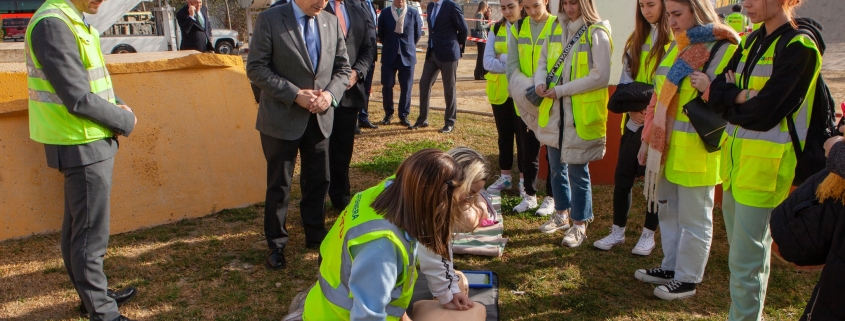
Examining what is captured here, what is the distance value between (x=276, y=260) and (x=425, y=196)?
2.15 meters

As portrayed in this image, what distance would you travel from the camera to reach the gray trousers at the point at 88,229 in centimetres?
309

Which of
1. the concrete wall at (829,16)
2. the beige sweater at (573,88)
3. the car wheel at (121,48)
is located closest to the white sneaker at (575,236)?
the beige sweater at (573,88)

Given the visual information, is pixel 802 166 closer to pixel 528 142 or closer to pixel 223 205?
pixel 528 142

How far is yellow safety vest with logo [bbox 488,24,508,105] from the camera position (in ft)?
18.2

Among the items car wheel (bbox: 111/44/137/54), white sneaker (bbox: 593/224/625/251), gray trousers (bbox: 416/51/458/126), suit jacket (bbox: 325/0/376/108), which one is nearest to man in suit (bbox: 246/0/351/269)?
suit jacket (bbox: 325/0/376/108)

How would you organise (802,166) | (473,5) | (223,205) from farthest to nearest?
(473,5), (223,205), (802,166)

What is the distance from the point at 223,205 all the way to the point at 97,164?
2.05m

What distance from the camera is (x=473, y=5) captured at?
99.7 feet

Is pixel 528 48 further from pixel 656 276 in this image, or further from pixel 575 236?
pixel 656 276

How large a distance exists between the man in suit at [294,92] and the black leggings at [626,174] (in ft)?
6.01

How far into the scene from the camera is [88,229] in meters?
3.12

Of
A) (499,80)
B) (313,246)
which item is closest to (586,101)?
(499,80)

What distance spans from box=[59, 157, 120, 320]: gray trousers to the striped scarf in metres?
2.84

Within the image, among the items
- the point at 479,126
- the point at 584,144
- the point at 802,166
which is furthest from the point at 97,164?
the point at 479,126
